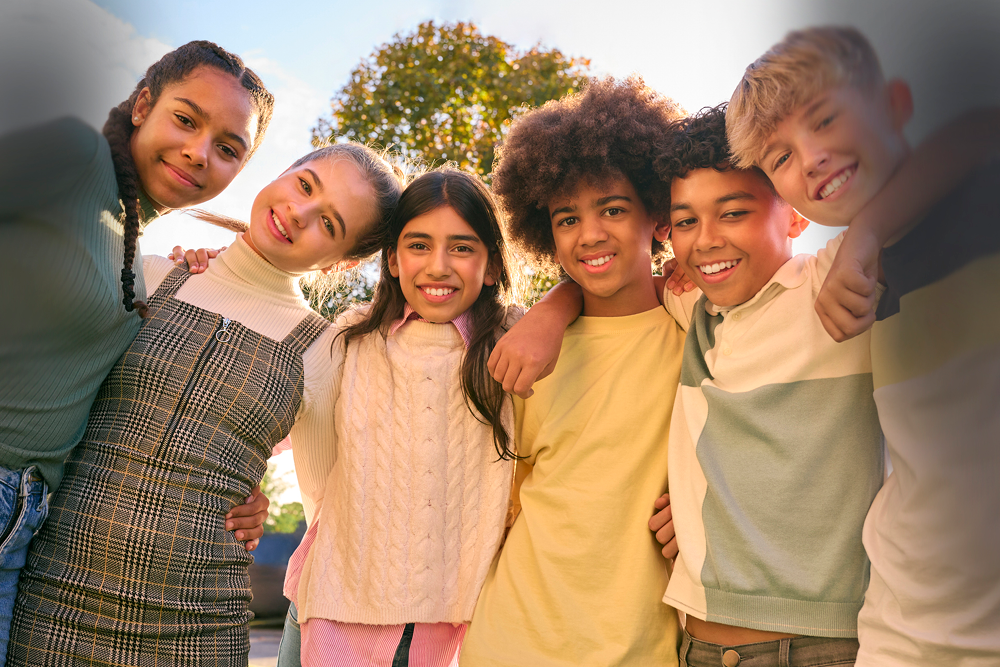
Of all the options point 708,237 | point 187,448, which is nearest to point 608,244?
point 708,237

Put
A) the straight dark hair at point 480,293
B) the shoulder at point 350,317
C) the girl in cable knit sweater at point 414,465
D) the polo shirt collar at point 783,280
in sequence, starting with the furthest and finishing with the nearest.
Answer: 1. the shoulder at point 350,317
2. the straight dark hair at point 480,293
3. the girl in cable knit sweater at point 414,465
4. the polo shirt collar at point 783,280

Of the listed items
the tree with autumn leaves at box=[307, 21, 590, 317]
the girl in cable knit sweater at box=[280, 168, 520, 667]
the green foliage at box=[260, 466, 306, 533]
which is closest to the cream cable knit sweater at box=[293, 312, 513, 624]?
the girl in cable knit sweater at box=[280, 168, 520, 667]

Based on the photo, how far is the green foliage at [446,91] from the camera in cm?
660

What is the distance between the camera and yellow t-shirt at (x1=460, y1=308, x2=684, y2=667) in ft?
6.12

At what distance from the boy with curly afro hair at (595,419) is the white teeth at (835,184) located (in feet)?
2.35


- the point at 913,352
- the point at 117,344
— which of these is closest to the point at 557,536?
the point at 913,352

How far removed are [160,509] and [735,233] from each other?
5.80 feet

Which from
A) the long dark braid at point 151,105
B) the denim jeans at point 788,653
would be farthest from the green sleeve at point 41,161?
the denim jeans at point 788,653

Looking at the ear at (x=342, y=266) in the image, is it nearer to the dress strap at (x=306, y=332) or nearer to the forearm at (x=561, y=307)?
the dress strap at (x=306, y=332)

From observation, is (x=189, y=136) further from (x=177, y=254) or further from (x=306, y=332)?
(x=306, y=332)

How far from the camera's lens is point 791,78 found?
1540 millimetres

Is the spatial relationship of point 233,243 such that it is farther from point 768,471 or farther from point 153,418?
point 768,471

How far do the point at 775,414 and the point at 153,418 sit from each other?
1.70 metres

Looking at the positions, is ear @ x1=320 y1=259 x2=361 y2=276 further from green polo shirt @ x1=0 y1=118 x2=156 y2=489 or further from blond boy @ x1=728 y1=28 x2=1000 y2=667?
blond boy @ x1=728 y1=28 x2=1000 y2=667
